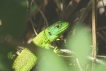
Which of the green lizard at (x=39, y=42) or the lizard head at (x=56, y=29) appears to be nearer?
the green lizard at (x=39, y=42)

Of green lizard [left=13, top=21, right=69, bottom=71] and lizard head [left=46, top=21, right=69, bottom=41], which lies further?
lizard head [left=46, top=21, right=69, bottom=41]

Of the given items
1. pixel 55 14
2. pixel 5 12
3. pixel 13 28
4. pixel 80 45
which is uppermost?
pixel 55 14

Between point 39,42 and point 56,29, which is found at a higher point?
point 56,29

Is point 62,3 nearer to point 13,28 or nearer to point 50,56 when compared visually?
point 13,28

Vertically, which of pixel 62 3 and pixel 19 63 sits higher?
pixel 62 3

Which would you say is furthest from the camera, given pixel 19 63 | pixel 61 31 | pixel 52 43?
pixel 52 43

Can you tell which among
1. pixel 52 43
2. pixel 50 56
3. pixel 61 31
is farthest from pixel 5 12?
pixel 52 43
